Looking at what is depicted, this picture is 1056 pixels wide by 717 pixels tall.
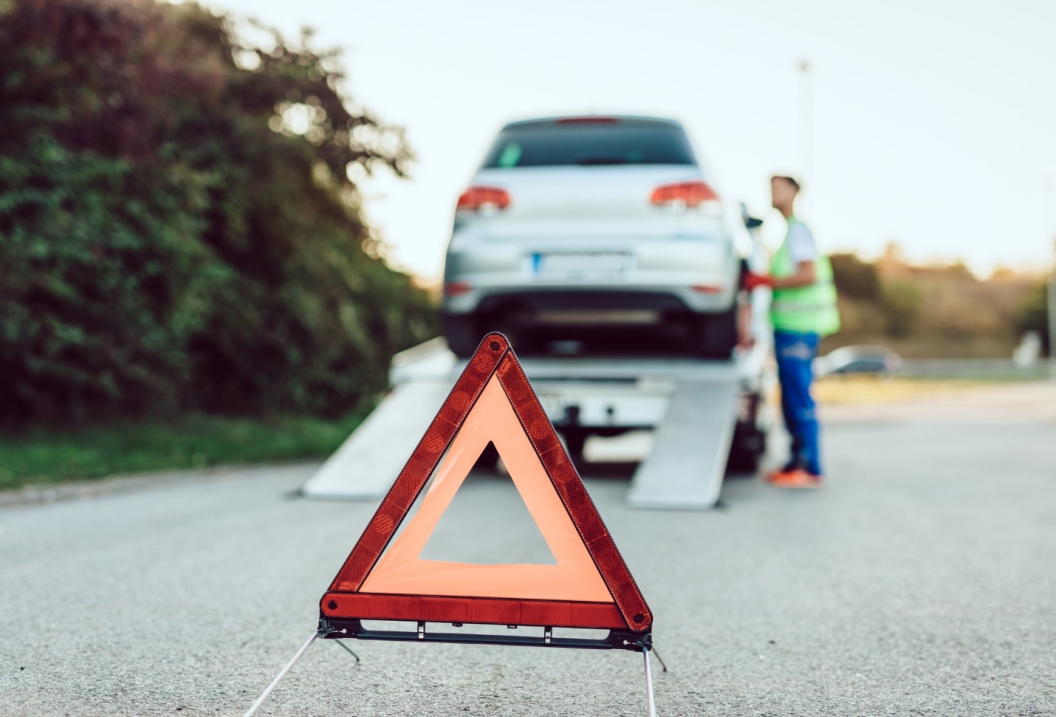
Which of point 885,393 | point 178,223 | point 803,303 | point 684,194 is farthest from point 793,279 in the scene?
point 885,393

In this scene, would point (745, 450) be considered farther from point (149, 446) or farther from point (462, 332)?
point (149, 446)

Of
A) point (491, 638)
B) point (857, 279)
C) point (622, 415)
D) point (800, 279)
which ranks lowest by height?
point (857, 279)

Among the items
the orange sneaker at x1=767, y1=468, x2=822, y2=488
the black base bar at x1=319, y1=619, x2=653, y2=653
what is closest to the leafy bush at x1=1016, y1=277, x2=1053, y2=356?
the orange sneaker at x1=767, y1=468, x2=822, y2=488

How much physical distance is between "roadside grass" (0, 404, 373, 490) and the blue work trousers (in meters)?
5.21

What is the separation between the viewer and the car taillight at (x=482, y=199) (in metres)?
7.89

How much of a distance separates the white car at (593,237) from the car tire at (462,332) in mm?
11

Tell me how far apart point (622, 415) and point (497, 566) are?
4914 millimetres

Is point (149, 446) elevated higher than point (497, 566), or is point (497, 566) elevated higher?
point (497, 566)

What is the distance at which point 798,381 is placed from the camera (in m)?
8.25

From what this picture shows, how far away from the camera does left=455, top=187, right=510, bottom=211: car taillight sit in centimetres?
789

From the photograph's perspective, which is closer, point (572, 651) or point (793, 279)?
point (572, 651)

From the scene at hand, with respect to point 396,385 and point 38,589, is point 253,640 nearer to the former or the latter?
point 38,589

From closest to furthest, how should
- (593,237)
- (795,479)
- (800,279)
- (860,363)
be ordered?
(593,237) < (800,279) < (795,479) < (860,363)

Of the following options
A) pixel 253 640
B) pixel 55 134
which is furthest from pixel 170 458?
pixel 253 640
